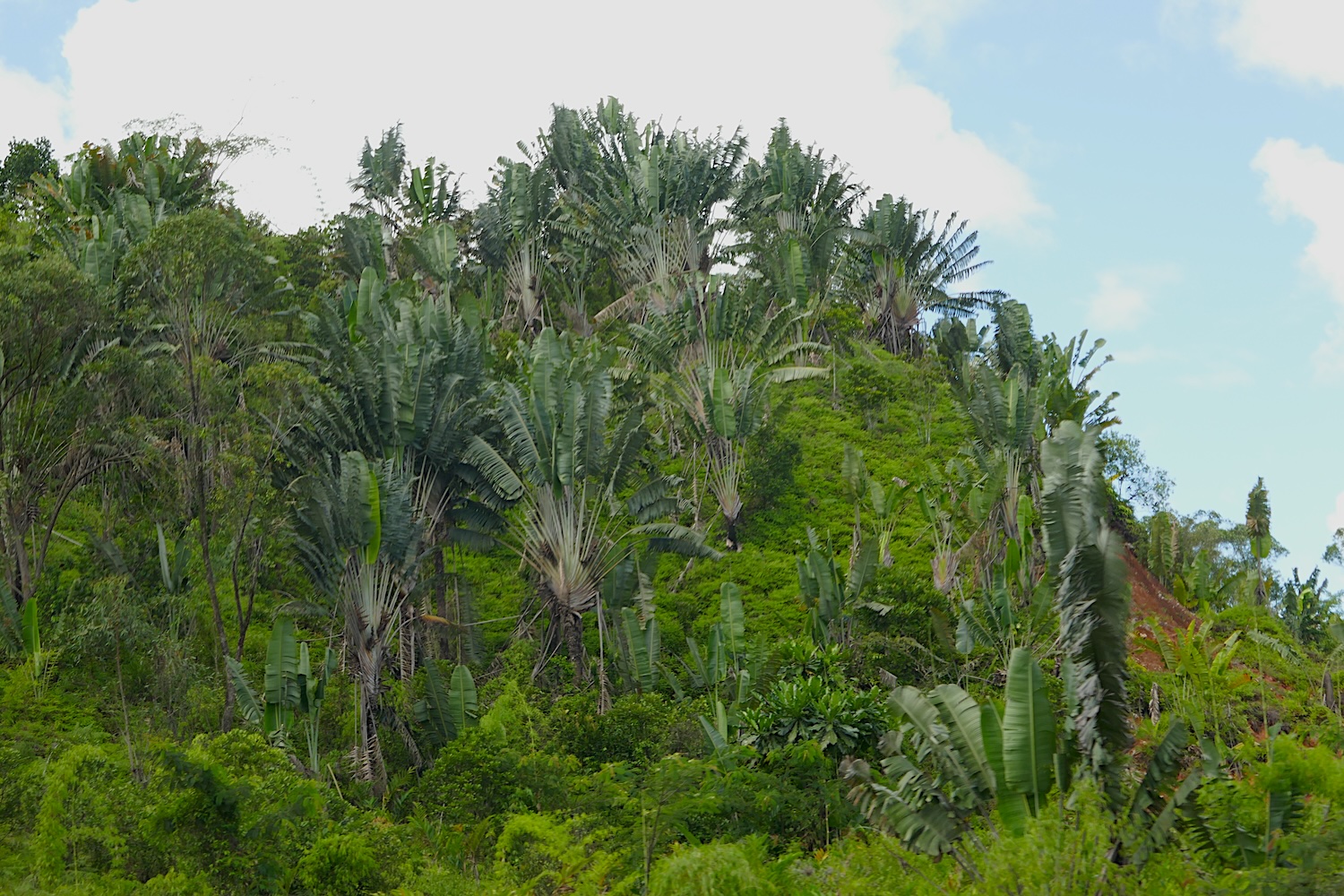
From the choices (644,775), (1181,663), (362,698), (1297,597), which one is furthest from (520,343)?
(1297,597)

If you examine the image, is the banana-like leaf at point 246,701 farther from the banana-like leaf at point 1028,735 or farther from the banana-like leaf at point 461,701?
the banana-like leaf at point 1028,735

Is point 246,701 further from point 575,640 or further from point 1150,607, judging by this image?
point 1150,607

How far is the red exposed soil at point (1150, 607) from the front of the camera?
2043 centimetres

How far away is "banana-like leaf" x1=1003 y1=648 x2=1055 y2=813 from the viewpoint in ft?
32.2

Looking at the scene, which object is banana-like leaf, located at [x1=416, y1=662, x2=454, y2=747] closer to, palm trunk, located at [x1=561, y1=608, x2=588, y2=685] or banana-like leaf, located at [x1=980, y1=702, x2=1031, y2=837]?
palm trunk, located at [x1=561, y1=608, x2=588, y2=685]

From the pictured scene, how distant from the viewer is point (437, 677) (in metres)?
16.2

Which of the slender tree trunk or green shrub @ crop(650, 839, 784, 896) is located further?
the slender tree trunk

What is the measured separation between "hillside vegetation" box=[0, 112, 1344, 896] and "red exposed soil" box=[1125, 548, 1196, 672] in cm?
16

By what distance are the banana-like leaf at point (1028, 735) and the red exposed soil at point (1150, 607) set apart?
10956 mm

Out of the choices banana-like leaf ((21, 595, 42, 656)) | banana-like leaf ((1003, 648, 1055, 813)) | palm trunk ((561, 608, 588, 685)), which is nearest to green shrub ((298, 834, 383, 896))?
banana-like leaf ((1003, 648, 1055, 813))

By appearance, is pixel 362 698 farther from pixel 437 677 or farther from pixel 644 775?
pixel 644 775

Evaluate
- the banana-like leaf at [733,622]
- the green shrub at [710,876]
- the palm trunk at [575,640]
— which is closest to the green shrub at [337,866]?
the green shrub at [710,876]

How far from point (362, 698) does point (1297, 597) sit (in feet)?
66.8

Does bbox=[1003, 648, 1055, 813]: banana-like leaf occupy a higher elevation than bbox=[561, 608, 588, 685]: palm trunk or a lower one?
lower
